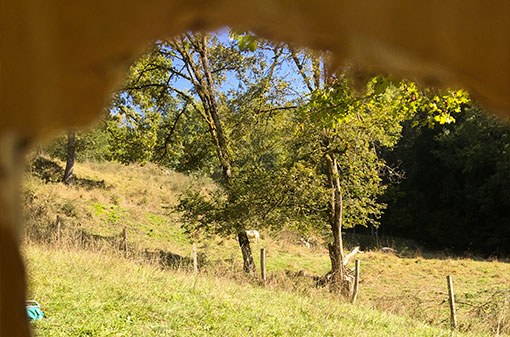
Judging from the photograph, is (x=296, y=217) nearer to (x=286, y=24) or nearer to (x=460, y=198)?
(x=286, y=24)

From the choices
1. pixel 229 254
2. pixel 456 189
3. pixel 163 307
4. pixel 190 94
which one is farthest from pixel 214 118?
pixel 456 189

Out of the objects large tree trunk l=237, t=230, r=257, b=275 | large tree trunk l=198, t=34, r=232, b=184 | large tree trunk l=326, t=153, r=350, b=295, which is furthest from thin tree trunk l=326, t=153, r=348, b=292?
large tree trunk l=198, t=34, r=232, b=184

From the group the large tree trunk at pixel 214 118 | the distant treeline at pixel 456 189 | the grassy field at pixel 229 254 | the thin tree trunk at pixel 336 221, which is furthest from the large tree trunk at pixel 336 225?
the distant treeline at pixel 456 189

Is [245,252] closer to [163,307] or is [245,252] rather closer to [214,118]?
[214,118]

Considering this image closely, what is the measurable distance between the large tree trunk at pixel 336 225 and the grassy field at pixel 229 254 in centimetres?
82

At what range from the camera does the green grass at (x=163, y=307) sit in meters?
4.79

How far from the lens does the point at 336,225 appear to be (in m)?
11.7

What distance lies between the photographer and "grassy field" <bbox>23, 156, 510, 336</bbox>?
9.31 meters

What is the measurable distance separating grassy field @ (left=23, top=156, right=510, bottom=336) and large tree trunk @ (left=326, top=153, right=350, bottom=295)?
32.2 inches

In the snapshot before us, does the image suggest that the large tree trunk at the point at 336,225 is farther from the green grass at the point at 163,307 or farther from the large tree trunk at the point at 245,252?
the green grass at the point at 163,307

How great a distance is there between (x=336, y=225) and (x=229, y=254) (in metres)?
7.08

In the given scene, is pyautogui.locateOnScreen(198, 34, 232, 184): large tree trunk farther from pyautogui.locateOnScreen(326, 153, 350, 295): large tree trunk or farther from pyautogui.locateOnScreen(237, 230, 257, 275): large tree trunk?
pyautogui.locateOnScreen(326, 153, 350, 295): large tree trunk

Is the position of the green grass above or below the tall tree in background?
below

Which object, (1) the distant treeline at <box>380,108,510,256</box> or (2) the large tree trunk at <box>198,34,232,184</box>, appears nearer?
(2) the large tree trunk at <box>198,34,232,184</box>
